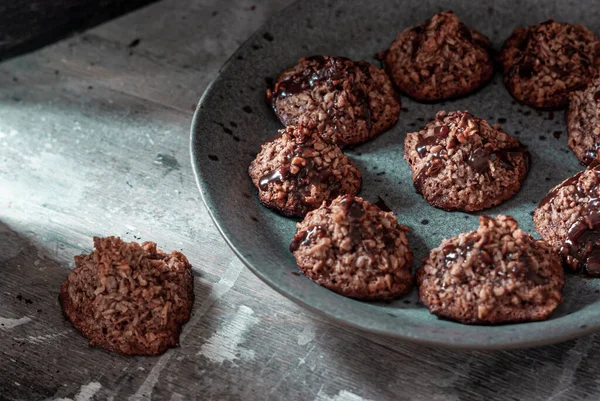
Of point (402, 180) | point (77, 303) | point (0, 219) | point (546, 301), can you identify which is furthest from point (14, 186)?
point (546, 301)


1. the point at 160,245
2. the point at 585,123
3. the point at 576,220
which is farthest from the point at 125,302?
the point at 585,123

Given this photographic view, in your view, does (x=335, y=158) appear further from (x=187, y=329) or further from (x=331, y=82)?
(x=187, y=329)

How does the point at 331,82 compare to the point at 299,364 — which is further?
the point at 331,82

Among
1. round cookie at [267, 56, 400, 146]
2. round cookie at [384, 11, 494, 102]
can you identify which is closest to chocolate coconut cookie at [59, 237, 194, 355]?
round cookie at [267, 56, 400, 146]

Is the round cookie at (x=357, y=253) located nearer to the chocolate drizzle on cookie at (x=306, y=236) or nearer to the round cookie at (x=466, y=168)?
the chocolate drizzle on cookie at (x=306, y=236)

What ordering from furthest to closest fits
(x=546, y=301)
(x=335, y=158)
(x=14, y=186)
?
1. (x=14, y=186)
2. (x=335, y=158)
3. (x=546, y=301)

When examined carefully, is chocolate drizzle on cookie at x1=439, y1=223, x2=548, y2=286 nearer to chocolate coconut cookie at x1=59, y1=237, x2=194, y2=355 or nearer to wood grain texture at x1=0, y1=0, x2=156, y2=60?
chocolate coconut cookie at x1=59, y1=237, x2=194, y2=355

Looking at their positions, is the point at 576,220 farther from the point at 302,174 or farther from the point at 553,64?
the point at 302,174
